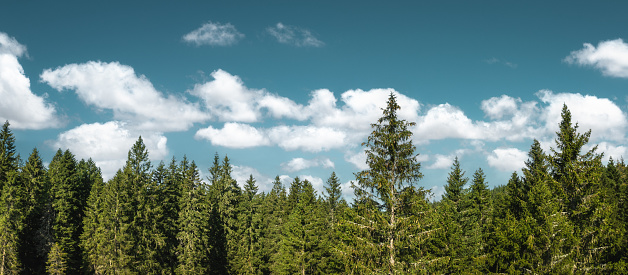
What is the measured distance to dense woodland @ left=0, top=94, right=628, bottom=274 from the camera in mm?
22391

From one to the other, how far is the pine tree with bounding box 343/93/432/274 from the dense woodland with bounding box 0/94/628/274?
0.23 feet

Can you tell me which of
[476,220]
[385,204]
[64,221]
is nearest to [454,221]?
[476,220]

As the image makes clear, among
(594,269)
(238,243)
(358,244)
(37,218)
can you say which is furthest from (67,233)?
(594,269)

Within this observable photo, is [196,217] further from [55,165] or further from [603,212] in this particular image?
[603,212]

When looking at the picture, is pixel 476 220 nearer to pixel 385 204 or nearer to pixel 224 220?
pixel 385 204

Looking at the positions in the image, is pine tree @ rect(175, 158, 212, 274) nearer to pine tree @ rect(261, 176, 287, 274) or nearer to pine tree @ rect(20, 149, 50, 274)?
pine tree @ rect(261, 176, 287, 274)

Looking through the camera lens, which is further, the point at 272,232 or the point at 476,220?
the point at 272,232

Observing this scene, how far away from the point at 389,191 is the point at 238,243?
3839 cm

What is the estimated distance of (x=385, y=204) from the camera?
22.4 meters

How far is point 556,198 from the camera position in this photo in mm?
25547

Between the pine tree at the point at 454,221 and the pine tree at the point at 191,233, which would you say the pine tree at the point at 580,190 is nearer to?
the pine tree at the point at 454,221

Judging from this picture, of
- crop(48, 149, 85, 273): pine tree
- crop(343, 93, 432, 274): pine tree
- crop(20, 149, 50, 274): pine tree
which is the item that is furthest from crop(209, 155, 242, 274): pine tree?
crop(343, 93, 432, 274): pine tree

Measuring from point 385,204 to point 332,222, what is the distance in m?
31.4

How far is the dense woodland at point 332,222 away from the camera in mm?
22391
